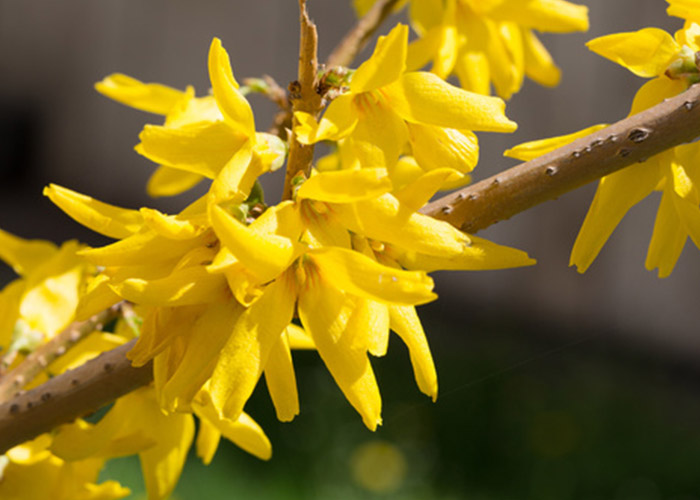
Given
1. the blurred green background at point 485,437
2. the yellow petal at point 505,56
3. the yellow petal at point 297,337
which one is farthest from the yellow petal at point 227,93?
the blurred green background at point 485,437

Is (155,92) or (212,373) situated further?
(155,92)

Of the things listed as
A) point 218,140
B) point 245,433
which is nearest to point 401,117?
point 218,140

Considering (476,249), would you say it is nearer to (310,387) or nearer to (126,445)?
(126,445)

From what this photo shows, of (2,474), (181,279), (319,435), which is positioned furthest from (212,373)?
(319,435)

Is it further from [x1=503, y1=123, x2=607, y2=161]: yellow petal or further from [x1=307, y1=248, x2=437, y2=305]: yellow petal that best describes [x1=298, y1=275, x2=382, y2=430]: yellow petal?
[x1=503, y1=123, x2=607, y2=161]: yellow petal

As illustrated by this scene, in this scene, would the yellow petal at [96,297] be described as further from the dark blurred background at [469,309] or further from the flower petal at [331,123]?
the dark blurred background at [469,309]

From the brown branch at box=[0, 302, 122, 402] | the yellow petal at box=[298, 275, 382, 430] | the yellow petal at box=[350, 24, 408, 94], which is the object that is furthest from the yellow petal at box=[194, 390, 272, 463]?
the yellow petal at box=[350, 24, 408, 94]
